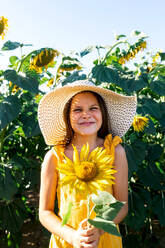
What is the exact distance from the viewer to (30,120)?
183 cm

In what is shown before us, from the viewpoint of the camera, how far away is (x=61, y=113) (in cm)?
119

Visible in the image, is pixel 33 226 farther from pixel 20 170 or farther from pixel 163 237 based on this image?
pixel 163 237

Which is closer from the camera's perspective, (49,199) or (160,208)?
(49,199)

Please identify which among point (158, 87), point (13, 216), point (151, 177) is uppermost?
point (158, 87)

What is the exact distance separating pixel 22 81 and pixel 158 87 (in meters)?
0.98

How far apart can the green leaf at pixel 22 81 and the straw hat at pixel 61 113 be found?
25.8 inches

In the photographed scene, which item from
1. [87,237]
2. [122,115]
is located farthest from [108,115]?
[87,237]

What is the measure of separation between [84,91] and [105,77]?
74 centimetres

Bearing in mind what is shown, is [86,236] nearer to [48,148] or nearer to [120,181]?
[120,181]

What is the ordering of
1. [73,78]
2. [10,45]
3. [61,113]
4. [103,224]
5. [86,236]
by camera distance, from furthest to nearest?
[10,45] → [73,78] → [61,113] → [86,236] → [103,224]

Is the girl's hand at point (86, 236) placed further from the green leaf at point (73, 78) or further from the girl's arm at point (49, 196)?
the green leaf at point (73, 78)

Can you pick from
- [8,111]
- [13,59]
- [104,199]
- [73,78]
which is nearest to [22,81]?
[8,111]

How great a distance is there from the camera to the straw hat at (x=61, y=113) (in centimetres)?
114

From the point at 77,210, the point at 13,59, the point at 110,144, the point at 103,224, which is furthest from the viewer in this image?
the point at 13,59
